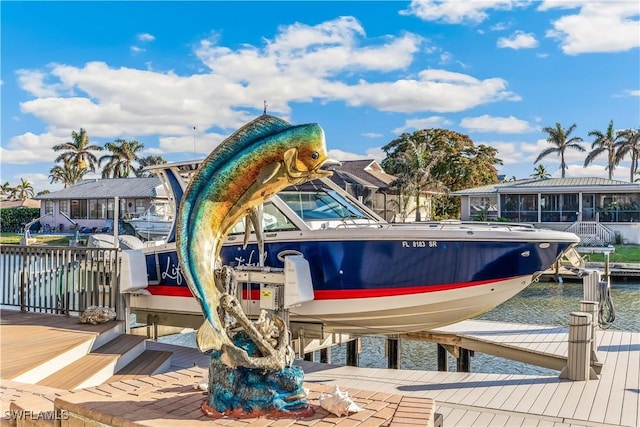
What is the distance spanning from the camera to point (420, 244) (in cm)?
729

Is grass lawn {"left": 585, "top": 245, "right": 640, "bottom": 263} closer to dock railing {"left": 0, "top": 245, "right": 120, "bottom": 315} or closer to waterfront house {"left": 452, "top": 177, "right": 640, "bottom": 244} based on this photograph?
waterfront house {"left": 452, "top": 177, "right": 640, "bottom": 244}

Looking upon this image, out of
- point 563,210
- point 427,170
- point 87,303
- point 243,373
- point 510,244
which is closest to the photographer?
point 243,373

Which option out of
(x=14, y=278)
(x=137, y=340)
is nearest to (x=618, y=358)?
(x=137, y=340)

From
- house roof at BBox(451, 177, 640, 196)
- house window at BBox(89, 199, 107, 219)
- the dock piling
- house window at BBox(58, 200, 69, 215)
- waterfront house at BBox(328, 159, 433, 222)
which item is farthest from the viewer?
house window at BBox(58, 200, 69, 215)

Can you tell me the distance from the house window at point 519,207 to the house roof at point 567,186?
0.65 m

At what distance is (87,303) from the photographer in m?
8.38

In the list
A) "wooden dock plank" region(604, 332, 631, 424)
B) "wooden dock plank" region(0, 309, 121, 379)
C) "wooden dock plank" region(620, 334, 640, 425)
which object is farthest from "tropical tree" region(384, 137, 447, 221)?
"wooden dock plank" region(0, 309, 121, 379)

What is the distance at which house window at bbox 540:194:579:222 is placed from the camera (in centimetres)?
3102

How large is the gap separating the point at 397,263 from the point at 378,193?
102 ft

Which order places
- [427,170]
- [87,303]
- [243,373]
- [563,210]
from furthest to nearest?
[427,170] → [563,210] → [87,303] → [243,373]

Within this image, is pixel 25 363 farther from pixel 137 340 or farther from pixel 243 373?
pixel 243 373

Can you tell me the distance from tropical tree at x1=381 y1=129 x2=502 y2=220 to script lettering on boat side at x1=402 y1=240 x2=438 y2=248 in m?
29.7

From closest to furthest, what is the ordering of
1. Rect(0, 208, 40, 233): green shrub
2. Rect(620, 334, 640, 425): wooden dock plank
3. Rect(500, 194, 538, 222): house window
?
Rect(620, 334, 640, 425): wooden dock plank
Rect(500, 194, 538, 222): house window
Rect(0, 208, 40, 233): green shrub

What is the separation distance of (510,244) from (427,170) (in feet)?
104
